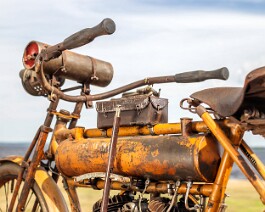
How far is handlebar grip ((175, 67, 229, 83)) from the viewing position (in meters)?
4.20

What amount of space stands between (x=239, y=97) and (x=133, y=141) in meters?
1.03

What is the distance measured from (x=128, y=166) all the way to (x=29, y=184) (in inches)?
49.5

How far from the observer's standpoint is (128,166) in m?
4.27

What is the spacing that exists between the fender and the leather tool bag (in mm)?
841

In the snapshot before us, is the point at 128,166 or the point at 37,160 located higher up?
the point at 37,160

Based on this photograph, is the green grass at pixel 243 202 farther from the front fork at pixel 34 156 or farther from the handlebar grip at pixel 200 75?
the handlebar grip at pixel 200 75

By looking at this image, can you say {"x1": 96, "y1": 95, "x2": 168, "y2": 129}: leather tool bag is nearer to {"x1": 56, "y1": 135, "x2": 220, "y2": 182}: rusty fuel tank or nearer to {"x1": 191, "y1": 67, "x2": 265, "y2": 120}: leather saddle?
{"x1": 56, "y1": 135, "x2": 220, "y2": 182}: rusty fuel tank

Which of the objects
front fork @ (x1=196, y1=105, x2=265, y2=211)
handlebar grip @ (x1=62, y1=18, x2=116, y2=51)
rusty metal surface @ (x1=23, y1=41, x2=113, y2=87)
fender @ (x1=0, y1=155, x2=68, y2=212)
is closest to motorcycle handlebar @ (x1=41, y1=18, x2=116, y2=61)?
handlebar grip @ (x1=62, y1=18, x2=116, y2=51)

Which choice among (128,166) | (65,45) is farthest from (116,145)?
(65,45)

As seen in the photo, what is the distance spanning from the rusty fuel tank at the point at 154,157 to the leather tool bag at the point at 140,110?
15 cm

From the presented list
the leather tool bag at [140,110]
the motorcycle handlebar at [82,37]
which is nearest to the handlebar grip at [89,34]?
the motorcycle handlebar at [82,37]

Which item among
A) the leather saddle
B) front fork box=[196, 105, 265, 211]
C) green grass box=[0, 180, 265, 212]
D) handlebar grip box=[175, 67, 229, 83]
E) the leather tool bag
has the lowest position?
front fork box=[196, 105, 265, 211]

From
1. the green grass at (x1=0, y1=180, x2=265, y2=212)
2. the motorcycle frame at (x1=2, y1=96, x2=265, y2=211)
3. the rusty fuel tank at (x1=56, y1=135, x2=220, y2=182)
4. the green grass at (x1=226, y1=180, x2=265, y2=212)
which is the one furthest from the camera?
the green grass at (x1=226, y1=180, x2=265, y2=212)

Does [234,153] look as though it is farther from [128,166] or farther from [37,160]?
[37,160]
